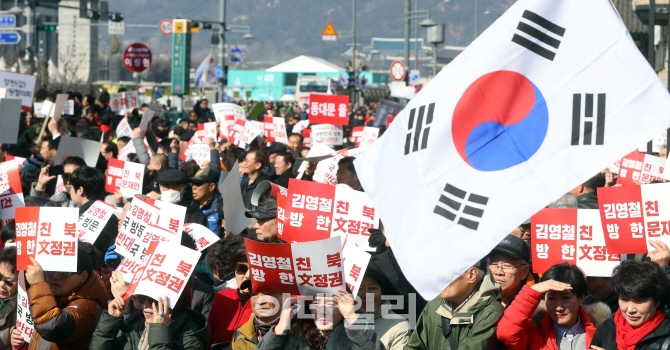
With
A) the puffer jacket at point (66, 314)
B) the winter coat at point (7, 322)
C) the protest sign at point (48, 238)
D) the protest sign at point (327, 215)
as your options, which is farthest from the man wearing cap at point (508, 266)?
the winter coat at point (7, 322)

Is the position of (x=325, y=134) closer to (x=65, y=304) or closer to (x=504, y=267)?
(x=65, y=304)

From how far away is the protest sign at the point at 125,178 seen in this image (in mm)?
8133

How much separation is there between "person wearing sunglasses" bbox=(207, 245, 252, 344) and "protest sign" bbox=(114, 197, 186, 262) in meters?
0.71

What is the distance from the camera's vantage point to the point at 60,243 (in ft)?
15.5

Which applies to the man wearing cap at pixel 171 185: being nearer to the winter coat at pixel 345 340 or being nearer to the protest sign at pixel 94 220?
the protest sign at pixel 94 220

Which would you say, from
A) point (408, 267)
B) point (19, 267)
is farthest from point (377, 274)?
point (19, 267)

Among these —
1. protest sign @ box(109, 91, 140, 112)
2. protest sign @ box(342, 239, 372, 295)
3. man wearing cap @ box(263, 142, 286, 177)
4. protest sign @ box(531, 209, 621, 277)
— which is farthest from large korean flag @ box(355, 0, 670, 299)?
protest sign @ box(109, 91, 140, 112)

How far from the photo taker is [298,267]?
3986mm

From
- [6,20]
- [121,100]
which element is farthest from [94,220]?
[6,20]

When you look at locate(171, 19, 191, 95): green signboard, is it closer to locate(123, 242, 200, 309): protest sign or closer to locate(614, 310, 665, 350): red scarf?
locate(123, 242, 200, 309): protest sign

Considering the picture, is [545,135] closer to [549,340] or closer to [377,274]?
[549,340]

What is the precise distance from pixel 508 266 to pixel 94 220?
3.47m

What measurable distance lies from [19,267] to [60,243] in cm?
32

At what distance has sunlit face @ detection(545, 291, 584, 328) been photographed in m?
3.95
